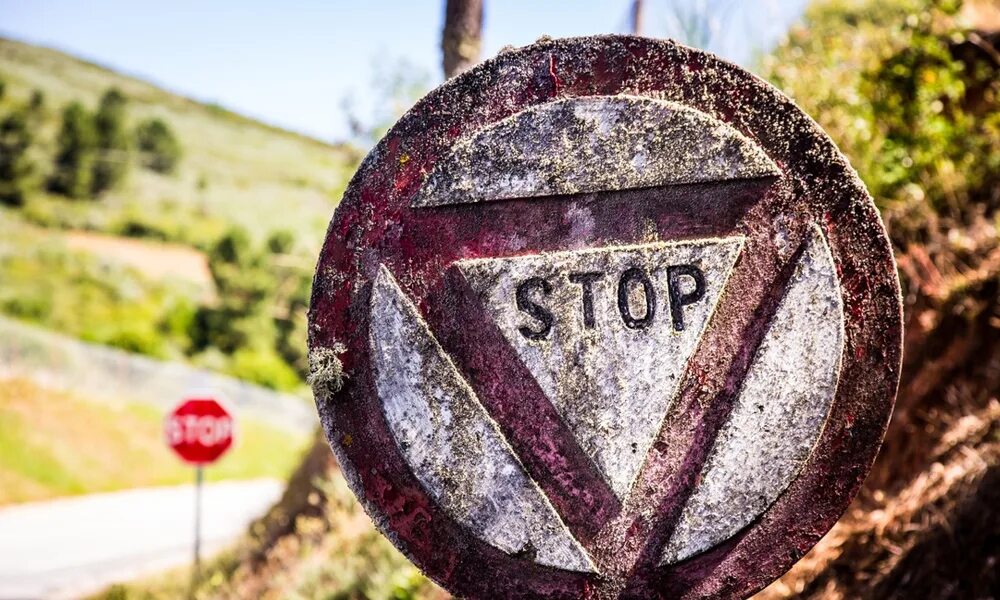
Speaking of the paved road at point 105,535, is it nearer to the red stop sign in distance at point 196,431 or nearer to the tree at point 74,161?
the red stop sign in distance at point 196,431

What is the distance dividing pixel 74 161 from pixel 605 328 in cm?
4345

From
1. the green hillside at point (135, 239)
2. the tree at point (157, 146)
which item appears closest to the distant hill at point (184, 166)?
the green hillside at point (135, 239)

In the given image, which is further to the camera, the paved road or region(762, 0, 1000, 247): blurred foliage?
the paved road

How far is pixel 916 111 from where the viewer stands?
4.93 metres

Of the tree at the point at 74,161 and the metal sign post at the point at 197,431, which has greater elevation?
the tree at the point at 74,161

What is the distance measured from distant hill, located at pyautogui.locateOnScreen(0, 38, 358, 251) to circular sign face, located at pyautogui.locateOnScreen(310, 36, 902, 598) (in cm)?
3090

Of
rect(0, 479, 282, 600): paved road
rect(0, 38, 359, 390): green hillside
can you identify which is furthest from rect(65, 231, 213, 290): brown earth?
rect(0, 479, 282, 600): paved road

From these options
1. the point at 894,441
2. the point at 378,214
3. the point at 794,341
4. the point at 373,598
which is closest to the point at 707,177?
the point at 794,341

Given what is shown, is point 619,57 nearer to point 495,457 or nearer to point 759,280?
point 759,280

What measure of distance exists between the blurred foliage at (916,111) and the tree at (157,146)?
4643cm

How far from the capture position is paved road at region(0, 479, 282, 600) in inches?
411

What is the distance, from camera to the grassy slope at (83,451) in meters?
16.1

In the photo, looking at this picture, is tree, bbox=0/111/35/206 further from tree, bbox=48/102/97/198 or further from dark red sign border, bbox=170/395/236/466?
dark red sign border, bbox=170/395/236/466

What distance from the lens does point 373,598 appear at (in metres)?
4.35
